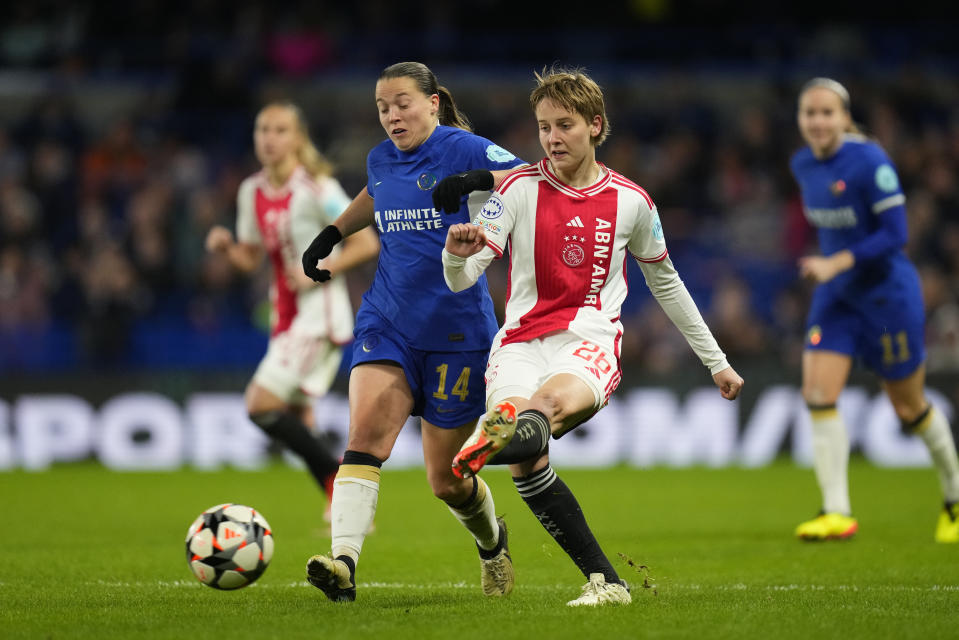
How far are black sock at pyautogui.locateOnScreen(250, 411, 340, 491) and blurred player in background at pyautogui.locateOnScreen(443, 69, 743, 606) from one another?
3365 millimetres

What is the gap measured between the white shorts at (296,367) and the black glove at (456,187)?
370cm

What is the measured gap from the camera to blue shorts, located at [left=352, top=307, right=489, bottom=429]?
18.9 ft

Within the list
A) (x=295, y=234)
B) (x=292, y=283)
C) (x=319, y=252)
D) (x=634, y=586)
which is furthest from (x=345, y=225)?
(x=295, y=234)

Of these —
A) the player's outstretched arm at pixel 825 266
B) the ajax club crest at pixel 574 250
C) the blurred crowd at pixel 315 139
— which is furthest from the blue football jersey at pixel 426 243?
the blurred crowd at pixel 315 139

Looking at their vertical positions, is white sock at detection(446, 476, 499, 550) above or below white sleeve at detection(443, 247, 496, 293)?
below

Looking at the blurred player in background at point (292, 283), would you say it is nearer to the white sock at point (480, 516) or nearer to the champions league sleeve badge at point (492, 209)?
the white sock at point (480, 516)

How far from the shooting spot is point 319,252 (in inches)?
230

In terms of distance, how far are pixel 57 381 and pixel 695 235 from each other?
27.9 ft

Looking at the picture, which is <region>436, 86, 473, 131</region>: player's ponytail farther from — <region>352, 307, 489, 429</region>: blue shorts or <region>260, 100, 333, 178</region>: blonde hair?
<region>260, 100, 333, 178</region>: blonde hair

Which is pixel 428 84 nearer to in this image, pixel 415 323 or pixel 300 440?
pixel 415 323

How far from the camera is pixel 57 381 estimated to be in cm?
1421

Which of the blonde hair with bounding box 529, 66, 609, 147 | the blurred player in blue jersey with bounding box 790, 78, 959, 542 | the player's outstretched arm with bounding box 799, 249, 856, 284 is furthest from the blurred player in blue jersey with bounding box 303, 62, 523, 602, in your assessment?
the blurred player in blue jersey with bounding box 790, 78, 959, 542

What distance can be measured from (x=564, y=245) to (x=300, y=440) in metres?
3.75

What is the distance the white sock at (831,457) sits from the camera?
8406mm
